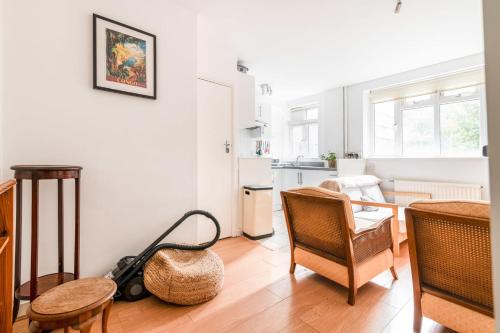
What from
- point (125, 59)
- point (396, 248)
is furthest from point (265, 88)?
point (396, 248)

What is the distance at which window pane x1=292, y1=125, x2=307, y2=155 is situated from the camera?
5.72m

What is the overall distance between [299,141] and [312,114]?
2.38 ft

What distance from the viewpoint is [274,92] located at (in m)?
5.26

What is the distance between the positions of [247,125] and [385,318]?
2.81 meters

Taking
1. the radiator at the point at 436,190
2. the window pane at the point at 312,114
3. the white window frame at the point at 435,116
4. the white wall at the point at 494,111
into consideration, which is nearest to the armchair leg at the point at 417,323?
the white wall at the point at 494,111

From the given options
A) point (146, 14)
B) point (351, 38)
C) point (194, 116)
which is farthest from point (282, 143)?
point (146, 14)

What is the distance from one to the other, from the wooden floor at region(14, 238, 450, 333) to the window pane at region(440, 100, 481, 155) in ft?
8.49

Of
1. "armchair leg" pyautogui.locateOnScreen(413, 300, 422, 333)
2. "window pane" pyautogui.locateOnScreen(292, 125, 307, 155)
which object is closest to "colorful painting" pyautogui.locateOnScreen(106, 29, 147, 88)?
"armchair leg" pyautogui.locateOnScreen(413, 300, 422, 333)

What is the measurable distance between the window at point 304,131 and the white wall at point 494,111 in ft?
16.2

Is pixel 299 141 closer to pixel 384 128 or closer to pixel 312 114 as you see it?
pixel 312 114

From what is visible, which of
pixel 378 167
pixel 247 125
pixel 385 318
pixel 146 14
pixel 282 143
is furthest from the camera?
pixel 282 143

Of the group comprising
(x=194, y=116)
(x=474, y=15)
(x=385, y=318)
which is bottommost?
(x=385, y=318)

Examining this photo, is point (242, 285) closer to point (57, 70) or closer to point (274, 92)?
point (57, 70)

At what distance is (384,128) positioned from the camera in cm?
441
